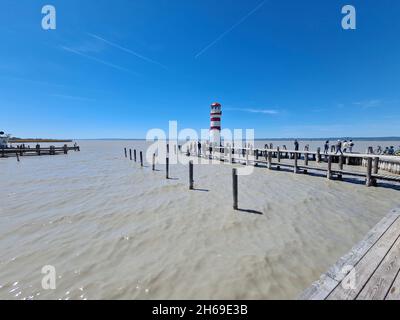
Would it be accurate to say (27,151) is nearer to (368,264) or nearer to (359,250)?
(359,250)

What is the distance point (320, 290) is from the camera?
113 inches

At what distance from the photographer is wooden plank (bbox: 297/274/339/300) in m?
2.76

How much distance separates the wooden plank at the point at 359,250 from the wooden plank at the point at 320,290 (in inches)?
5.3

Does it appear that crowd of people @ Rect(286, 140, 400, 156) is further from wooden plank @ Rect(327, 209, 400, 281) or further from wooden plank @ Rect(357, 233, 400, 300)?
wooden plank @ Rect(357, 233, 400, 300)

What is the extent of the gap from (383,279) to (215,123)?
76.8ft

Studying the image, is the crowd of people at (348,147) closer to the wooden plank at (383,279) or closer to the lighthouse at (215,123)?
the lighthouse at (215,123)

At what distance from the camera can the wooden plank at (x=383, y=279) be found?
2.73 metres

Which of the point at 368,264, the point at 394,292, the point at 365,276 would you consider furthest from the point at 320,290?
the point at 368,264

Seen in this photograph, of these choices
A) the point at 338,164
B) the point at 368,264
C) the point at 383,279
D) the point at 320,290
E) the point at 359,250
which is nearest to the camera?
the point at 320,290

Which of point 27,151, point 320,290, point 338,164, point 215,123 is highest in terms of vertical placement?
point 215,123

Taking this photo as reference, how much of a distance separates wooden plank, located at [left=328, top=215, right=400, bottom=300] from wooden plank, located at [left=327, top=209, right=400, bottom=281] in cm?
6

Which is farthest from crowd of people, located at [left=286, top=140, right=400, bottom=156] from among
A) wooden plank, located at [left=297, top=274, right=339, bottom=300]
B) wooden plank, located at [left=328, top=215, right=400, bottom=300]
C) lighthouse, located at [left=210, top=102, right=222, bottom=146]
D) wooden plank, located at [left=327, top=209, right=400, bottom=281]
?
wooden plank, located at [left=297, top=274, right=339, bottom=300]
